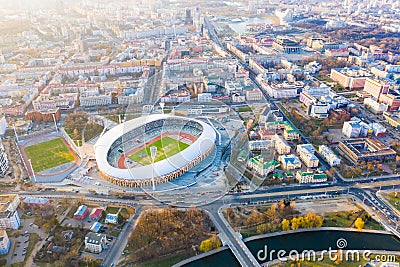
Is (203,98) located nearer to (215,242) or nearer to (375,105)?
(375,105)

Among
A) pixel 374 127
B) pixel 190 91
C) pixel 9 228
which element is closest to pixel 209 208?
pixel 9 228

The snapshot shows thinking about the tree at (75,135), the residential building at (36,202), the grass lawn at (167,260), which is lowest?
the grass lawn at (167,260)

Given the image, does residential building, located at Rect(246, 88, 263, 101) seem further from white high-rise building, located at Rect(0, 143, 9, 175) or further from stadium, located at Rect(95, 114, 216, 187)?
white high-rise building, located at Rect(0, 143, 9, 175)

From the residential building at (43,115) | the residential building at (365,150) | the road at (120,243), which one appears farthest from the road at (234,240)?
the residential building at (43,115)

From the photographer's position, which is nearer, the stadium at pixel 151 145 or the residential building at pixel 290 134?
the stadium at pixel 151 145

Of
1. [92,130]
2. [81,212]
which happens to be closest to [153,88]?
[92,130]

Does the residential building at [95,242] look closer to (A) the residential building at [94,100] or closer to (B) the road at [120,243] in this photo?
(B) the road at [120,243]
